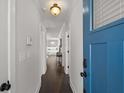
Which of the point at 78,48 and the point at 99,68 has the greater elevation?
the point at 78,48

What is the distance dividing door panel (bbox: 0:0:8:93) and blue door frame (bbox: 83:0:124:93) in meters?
0.80

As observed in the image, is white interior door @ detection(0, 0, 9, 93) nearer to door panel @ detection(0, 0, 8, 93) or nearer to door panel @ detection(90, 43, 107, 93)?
door panel @ detection(0, 0, 8, 93)

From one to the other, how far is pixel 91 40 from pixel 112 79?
1.62 ft

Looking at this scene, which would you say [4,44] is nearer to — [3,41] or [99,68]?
[3,41]

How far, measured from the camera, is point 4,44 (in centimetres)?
129

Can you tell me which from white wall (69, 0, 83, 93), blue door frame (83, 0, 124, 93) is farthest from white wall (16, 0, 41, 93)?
white wall (69, 0, 83, 93)

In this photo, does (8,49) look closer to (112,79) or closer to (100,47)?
(100,47)

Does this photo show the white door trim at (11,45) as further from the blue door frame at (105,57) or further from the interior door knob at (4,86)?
the blue door frame at (105,57)

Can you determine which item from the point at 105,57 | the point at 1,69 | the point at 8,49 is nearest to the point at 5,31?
the point at 8,49

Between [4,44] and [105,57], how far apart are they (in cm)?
89

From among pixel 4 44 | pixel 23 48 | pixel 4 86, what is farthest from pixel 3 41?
pixel 23 48

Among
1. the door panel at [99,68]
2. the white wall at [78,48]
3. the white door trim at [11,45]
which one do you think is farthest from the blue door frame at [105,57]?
the white wall at [78,48]

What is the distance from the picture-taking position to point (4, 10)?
4.18ft

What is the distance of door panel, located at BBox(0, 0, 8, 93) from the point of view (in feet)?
4.04
